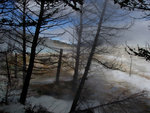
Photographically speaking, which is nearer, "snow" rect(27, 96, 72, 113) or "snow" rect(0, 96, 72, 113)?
"snow" rect(0, 96, 72, 113)

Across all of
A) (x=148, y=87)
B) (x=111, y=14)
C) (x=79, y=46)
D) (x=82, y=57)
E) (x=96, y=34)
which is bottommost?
(x=148, y=87)

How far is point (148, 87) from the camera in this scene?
736 inches

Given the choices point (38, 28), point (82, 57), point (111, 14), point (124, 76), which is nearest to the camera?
point (38, 28)

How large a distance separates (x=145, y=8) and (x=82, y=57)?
758 cm

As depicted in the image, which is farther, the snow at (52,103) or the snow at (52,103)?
the snow at (52,103)

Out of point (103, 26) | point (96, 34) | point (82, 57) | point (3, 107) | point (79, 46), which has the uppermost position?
point (103, 26)

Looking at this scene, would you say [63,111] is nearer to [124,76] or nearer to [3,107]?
[3,107]

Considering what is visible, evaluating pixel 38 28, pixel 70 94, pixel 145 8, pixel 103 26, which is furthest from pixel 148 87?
pixel 38 28

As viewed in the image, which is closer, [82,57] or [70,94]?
[82,57]

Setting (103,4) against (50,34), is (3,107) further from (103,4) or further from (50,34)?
(103,4)

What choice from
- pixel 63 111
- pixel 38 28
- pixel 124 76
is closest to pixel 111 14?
pixel 38 28

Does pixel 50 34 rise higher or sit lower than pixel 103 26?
lower

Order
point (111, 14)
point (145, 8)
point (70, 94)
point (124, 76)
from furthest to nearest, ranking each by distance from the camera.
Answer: point (124, 76) → point (70, 94) → point (111, 14) → point (145, 8)

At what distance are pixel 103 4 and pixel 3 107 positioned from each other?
8.70 meters
